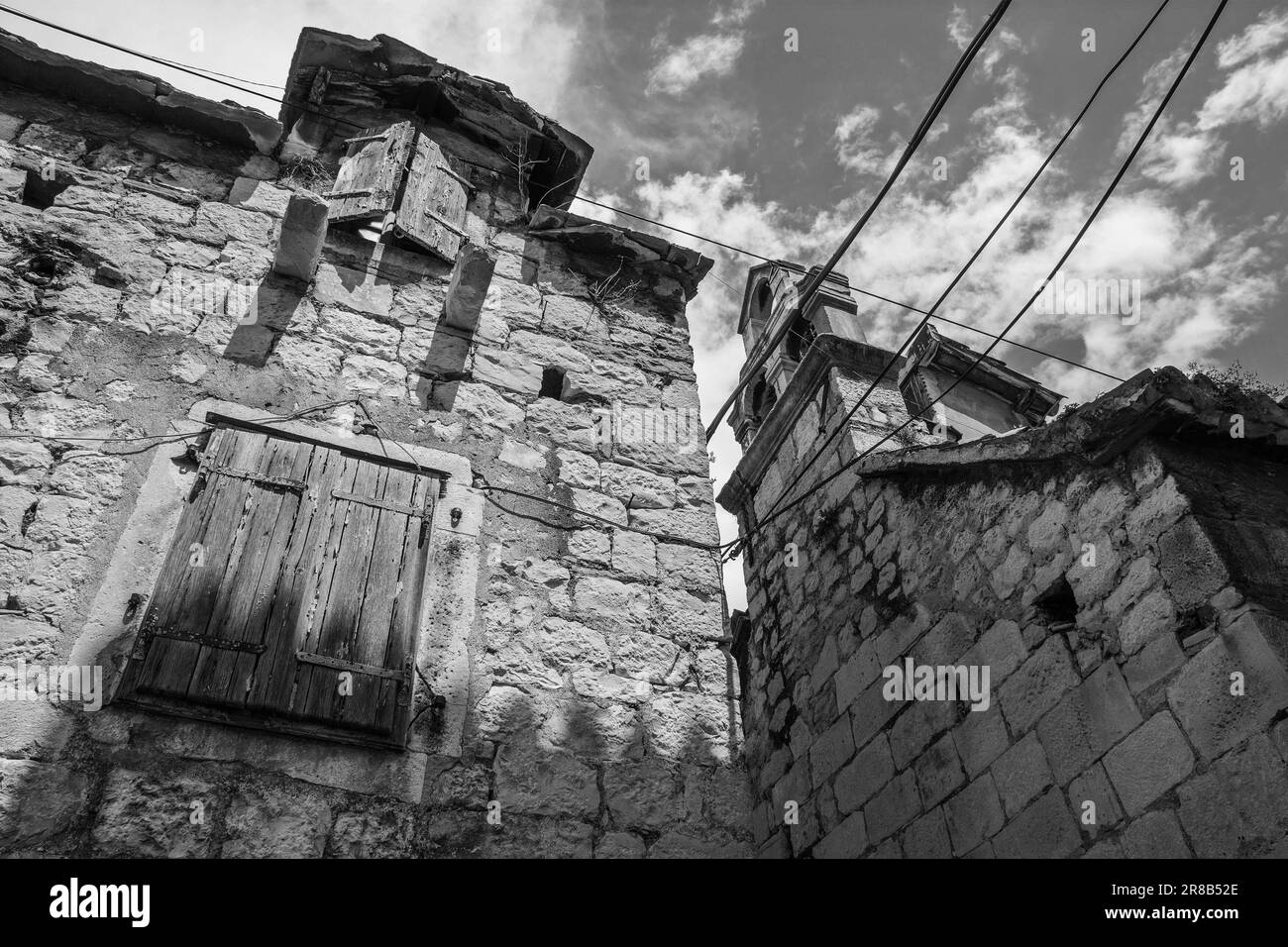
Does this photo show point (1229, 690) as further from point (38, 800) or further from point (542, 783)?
point (38, 800)

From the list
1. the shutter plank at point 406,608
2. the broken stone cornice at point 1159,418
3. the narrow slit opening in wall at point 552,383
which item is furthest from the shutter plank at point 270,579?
the broken stone cornice at point 1159,418

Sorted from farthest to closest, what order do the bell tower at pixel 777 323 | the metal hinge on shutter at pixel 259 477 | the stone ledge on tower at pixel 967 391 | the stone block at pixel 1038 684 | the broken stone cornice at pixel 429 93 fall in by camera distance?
the bell tower at pixel 777 323, the stone ledge on tower at pixel 967 391, the broken stone cornice at pixel 429 93, the stone block at pixel 1038 684, the metal hinge on shutter at pixel 259 477

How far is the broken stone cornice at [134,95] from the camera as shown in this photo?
4512mm

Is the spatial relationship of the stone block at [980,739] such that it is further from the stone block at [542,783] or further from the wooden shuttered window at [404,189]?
the wooden shuttered window at [404,189]

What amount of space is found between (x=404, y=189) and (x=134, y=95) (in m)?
1.44

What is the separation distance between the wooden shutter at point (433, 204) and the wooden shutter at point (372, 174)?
0.24ft

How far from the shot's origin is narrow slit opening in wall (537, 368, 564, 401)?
4570mm

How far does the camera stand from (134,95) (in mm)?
4641

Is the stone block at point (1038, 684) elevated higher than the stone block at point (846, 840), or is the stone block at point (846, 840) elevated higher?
the stone block at point (1038, 684)

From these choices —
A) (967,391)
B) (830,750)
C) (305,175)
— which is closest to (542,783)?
(830,750)

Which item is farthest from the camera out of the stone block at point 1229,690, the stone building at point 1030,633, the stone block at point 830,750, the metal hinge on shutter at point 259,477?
the stone block at point 830,750

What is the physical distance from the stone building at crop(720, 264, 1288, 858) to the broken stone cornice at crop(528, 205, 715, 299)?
1747mm
